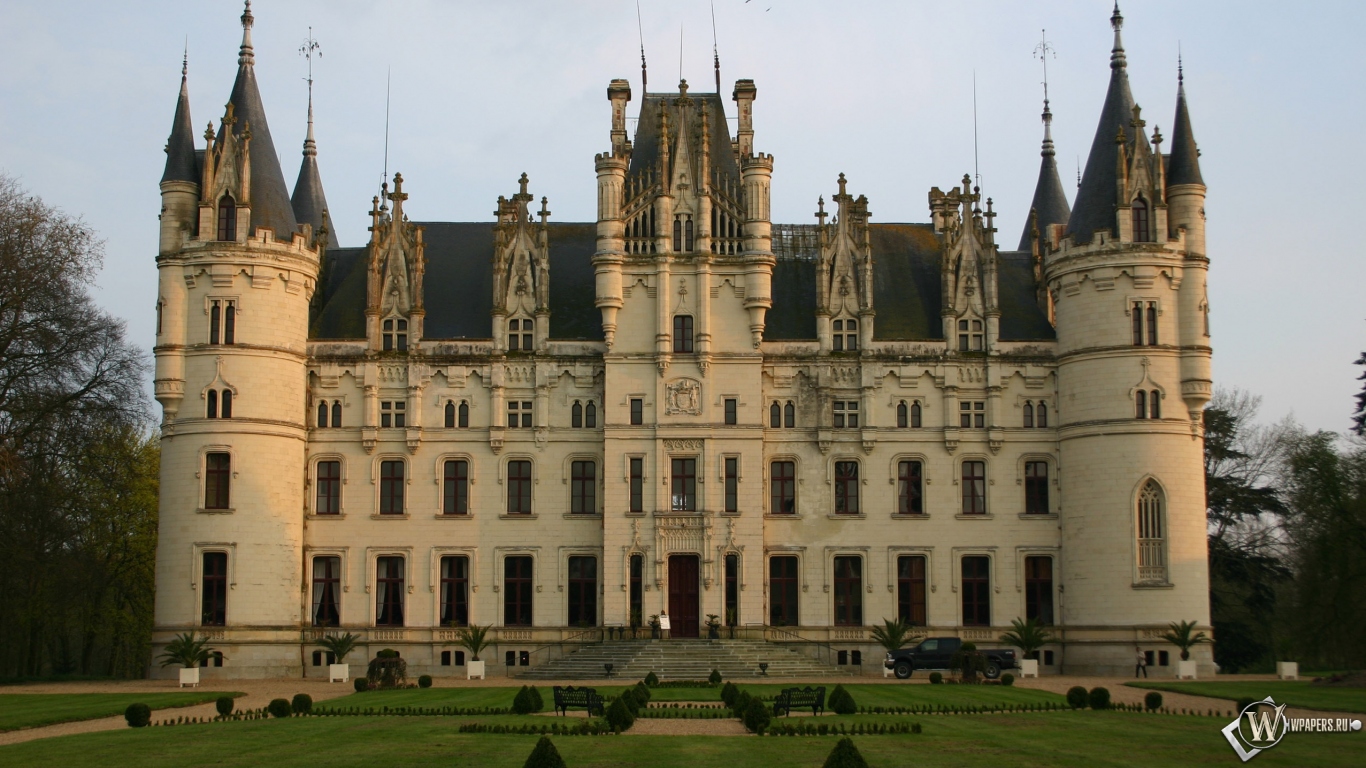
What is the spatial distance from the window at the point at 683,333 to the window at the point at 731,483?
178 inches

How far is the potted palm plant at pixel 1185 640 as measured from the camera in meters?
52.8

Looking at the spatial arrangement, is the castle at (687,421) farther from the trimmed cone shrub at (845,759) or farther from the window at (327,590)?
the trimmed cone shrub at (845,759)

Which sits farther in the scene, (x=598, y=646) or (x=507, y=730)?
(x=598, y=646)

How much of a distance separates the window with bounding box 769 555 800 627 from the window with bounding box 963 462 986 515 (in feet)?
23.0

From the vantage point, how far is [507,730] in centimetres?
3244

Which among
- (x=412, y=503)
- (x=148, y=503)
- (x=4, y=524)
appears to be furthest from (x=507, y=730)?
(x=148, y=503)

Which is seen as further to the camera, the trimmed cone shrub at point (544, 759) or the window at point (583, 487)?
the window at point (583, 487)

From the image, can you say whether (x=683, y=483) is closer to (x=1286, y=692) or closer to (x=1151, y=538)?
(x=1151, y=538)

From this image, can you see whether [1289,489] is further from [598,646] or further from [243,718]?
[243,718]

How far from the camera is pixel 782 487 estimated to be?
58.2 metres

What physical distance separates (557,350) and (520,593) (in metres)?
9.27

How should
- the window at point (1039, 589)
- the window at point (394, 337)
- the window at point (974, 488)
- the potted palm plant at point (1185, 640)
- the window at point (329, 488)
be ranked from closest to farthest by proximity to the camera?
the potted palm plant at point (1185, 640) → the window at point (1039, 589) → the window at point (329, 488) → the window at point (974, 488) → the window at point (394, 337)

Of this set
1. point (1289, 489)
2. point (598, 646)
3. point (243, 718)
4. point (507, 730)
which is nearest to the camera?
point (507, 730)

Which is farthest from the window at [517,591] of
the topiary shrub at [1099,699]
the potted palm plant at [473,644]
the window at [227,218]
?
the topiary shrub at [1099,699]
